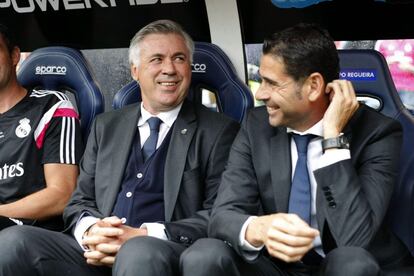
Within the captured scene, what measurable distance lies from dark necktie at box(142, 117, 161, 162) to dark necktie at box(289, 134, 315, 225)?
75cm

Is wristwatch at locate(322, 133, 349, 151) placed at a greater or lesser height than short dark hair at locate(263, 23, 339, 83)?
lesser

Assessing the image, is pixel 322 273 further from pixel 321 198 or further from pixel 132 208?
pixel 132 208

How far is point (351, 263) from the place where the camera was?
9.95ft

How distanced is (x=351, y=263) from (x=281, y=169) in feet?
2.02

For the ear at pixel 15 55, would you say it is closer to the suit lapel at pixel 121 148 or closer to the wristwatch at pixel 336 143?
the suit lapel at pixel 121 148

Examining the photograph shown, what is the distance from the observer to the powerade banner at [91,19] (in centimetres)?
500

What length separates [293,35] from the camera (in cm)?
348

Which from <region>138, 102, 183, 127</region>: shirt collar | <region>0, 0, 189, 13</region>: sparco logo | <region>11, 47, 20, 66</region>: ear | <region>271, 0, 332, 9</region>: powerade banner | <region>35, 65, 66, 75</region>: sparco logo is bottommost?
<region>138, 102, 183, 127</region>: shirt collar

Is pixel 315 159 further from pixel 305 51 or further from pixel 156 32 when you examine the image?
pixel 156 32

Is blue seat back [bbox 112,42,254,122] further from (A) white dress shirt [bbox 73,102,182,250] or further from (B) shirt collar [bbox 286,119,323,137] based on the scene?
(B) shirt collar [bbox 286,119,323,137]

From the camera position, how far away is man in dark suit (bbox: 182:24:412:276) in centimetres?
323

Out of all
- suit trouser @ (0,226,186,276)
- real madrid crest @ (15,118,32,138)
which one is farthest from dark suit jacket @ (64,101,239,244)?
real madrid crest @ (15,118,32,138)

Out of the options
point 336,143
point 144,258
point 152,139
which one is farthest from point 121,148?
point 336,143

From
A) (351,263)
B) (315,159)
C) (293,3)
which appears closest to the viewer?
(351,263)
